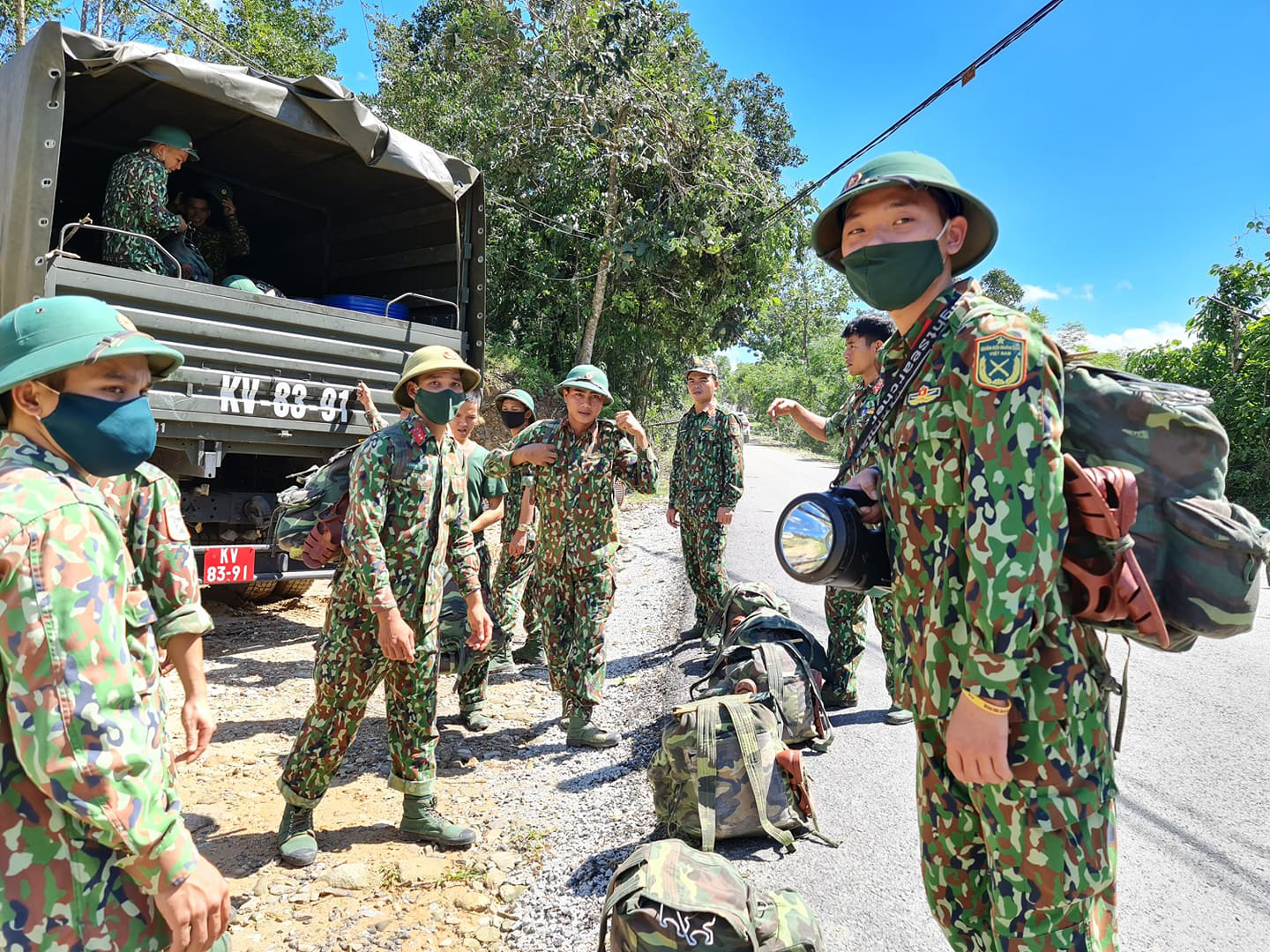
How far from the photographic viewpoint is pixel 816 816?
3316 millimetres

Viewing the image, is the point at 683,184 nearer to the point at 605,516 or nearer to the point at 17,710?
the point at 605,516

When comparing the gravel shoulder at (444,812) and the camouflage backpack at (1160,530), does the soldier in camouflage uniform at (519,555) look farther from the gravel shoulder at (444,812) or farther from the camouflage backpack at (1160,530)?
the camouflage backpack at (1160,530)

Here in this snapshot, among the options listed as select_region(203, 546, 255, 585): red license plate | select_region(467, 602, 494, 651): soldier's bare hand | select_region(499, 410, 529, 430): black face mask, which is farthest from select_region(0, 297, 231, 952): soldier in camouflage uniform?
select_region(499, 410, 529, 430): black face mask

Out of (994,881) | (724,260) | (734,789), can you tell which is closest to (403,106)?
(724,260)

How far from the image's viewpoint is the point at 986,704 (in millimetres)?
1448

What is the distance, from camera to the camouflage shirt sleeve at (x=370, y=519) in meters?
2.97

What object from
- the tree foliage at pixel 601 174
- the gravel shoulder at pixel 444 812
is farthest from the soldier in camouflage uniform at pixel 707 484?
the tree foliage at pixel 601 174

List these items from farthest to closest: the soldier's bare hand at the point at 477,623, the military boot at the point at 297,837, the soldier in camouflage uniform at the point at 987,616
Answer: the soldier's bare hand at the point at 477,623 → the military boot at the point at 297,837 → the soldier in camouflage uniform at the point at 987,616

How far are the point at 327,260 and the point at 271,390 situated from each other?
273cm

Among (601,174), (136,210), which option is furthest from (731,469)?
(601,174)

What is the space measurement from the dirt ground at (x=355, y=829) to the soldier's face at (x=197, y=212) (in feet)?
11.0

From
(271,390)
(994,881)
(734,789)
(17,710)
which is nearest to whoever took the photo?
(17,710)

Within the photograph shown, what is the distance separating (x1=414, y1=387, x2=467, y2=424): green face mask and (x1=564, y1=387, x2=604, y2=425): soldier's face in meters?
1.24

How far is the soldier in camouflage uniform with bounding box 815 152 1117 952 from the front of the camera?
1434 millimetres
